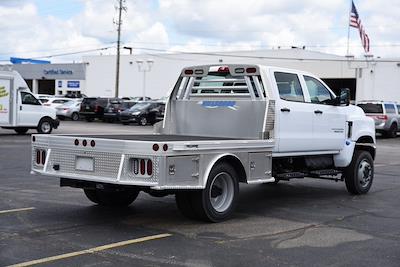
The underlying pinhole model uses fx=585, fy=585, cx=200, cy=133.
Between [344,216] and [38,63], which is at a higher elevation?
[38,63]

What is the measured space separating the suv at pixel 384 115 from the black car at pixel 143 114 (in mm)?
13934

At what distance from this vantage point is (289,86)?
9.68 metres

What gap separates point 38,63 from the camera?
249 feet

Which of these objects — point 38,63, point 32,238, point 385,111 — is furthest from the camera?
point 38,63

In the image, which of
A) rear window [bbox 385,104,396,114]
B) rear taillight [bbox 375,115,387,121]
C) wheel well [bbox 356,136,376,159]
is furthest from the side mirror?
rear window [bbox 385,104,396,114]

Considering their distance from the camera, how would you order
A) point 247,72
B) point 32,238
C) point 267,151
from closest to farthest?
point 32,238
point 267,151
point 247,72

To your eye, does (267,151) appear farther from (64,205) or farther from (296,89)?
(64,205)

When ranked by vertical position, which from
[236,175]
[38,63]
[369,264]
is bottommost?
[369,264]

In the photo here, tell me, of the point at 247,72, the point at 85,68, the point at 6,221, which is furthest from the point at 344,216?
the point at 85,68

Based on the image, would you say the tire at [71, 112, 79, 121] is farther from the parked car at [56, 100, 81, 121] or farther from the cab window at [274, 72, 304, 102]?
the cab window at [274, 72, 304, 102]

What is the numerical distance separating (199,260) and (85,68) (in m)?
65.2

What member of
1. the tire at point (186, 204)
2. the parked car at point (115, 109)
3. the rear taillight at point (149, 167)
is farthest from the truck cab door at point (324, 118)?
the parked car at point (115, 109)

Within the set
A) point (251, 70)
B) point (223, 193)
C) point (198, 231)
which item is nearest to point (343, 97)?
point (251, 70)

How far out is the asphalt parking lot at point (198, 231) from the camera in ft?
20.5
